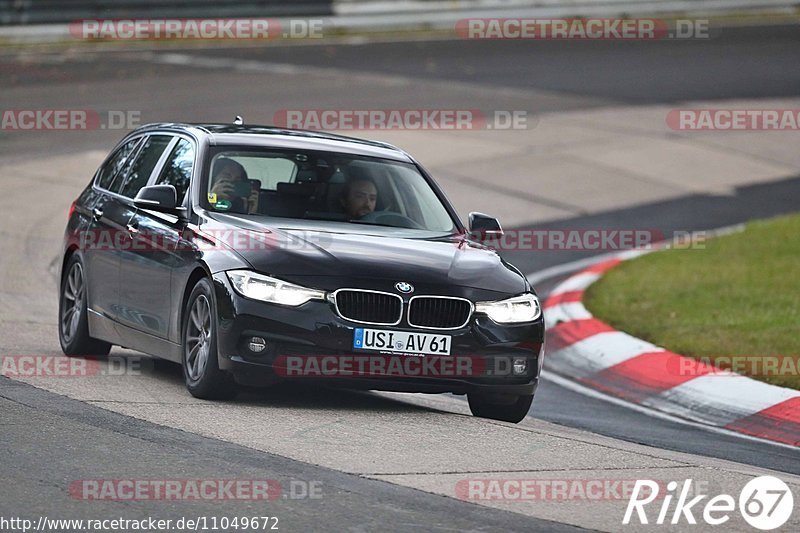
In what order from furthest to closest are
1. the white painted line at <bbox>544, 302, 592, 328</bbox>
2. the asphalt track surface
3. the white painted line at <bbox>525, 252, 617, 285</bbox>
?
the white painted line at <bbox>525, 252, 617, 285</bbox> → the white painted line at <bbox>544, 302, 592, 328</bbox> → the asphalt track surface

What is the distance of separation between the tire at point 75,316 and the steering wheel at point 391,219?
7.06 ft

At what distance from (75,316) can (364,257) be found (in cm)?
297

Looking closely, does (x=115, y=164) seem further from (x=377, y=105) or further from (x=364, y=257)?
(x=377, y=105)

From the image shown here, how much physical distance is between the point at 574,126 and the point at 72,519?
63.8 feet

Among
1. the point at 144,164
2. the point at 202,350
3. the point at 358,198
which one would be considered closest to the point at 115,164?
the point at 144,164

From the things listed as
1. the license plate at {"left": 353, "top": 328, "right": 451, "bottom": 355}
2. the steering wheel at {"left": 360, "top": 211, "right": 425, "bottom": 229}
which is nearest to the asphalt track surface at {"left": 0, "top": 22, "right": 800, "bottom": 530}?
the license plate at {"left": 353, "top": 328, "right": 451, "bottom": 355}

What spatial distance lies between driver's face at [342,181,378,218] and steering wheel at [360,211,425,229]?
4 centimetres

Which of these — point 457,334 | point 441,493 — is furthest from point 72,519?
point 457,334

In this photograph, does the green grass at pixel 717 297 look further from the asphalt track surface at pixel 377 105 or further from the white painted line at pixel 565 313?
the asphalt track surface at pixel 377 105

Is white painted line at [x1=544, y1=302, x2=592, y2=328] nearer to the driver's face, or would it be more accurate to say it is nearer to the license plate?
the driver's face

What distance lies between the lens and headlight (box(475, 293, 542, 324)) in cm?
885

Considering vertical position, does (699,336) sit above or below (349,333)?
below

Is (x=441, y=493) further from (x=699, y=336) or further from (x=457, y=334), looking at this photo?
(x=699, y=336)

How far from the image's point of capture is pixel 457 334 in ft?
28.7
